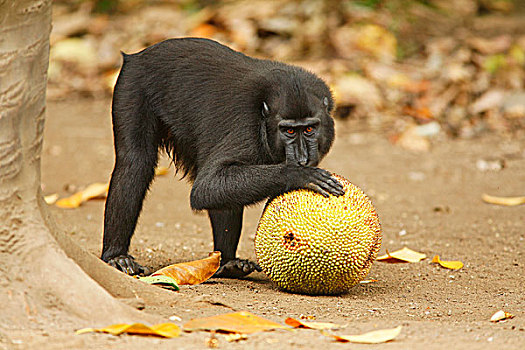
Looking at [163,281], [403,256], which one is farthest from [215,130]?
[403,256]

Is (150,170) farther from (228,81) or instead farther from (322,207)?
(322,207)

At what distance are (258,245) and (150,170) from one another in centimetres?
119

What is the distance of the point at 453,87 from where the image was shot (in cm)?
1080

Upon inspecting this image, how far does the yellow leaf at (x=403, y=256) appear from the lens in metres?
5.23

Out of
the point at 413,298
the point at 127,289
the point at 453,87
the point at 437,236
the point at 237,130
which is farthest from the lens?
the point at 453,87

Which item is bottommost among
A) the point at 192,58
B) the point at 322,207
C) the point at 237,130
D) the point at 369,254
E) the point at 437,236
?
the point at 437,236

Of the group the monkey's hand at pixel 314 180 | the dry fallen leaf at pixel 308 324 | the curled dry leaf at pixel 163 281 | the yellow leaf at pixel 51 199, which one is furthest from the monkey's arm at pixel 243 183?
the yellow leaf at pixel 51 199

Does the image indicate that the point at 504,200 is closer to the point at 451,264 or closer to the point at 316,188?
the point at 451,264

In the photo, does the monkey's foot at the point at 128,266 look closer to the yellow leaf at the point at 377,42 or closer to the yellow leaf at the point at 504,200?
the yellow leaf at the point at 504,200

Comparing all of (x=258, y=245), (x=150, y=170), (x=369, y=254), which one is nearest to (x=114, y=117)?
(x=150, y=170)

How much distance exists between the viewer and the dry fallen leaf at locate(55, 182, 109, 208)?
7137 mm

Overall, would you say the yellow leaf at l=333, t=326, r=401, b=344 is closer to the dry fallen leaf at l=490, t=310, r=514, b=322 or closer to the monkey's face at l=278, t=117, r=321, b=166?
the dry fallen leaf at l=490, t=310, r=514, b=322

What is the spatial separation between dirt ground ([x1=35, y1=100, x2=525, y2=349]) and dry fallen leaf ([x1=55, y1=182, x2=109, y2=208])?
9 centimetres

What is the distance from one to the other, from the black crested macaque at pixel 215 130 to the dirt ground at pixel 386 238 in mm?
473
